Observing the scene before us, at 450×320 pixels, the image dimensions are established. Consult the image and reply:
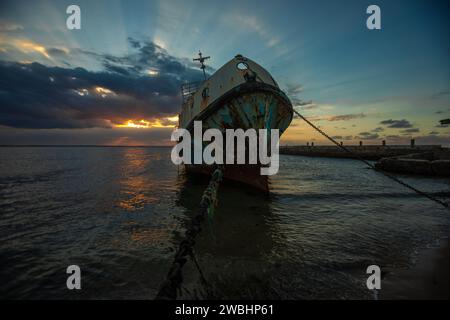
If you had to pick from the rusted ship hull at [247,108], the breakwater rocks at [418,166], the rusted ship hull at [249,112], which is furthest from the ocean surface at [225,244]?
the breakwater rocks at [418,166]

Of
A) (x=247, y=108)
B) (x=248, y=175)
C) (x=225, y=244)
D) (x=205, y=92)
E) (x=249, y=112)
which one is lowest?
(x=225, y=244)

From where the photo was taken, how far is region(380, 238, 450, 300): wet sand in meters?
3.08

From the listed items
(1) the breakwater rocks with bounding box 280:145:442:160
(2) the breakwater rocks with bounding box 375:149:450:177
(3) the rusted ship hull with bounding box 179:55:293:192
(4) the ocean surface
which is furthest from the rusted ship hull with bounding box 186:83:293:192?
(1) the breakwater rocks with bounding box 280:145:442:160

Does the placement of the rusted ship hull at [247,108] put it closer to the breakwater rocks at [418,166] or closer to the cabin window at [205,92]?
the cabin window at [205,92]

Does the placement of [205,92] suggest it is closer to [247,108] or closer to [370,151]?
[247,108]

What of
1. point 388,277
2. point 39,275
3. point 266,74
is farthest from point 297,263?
point 266,74

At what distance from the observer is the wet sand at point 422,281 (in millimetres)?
3084

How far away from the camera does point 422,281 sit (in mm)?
3416

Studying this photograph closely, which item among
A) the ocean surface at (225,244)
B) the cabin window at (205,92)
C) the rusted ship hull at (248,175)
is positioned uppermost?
the cabin window at (205,92)

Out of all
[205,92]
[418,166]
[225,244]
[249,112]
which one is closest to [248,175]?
[249,112]

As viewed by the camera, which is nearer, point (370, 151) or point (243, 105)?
point (243, 105)
